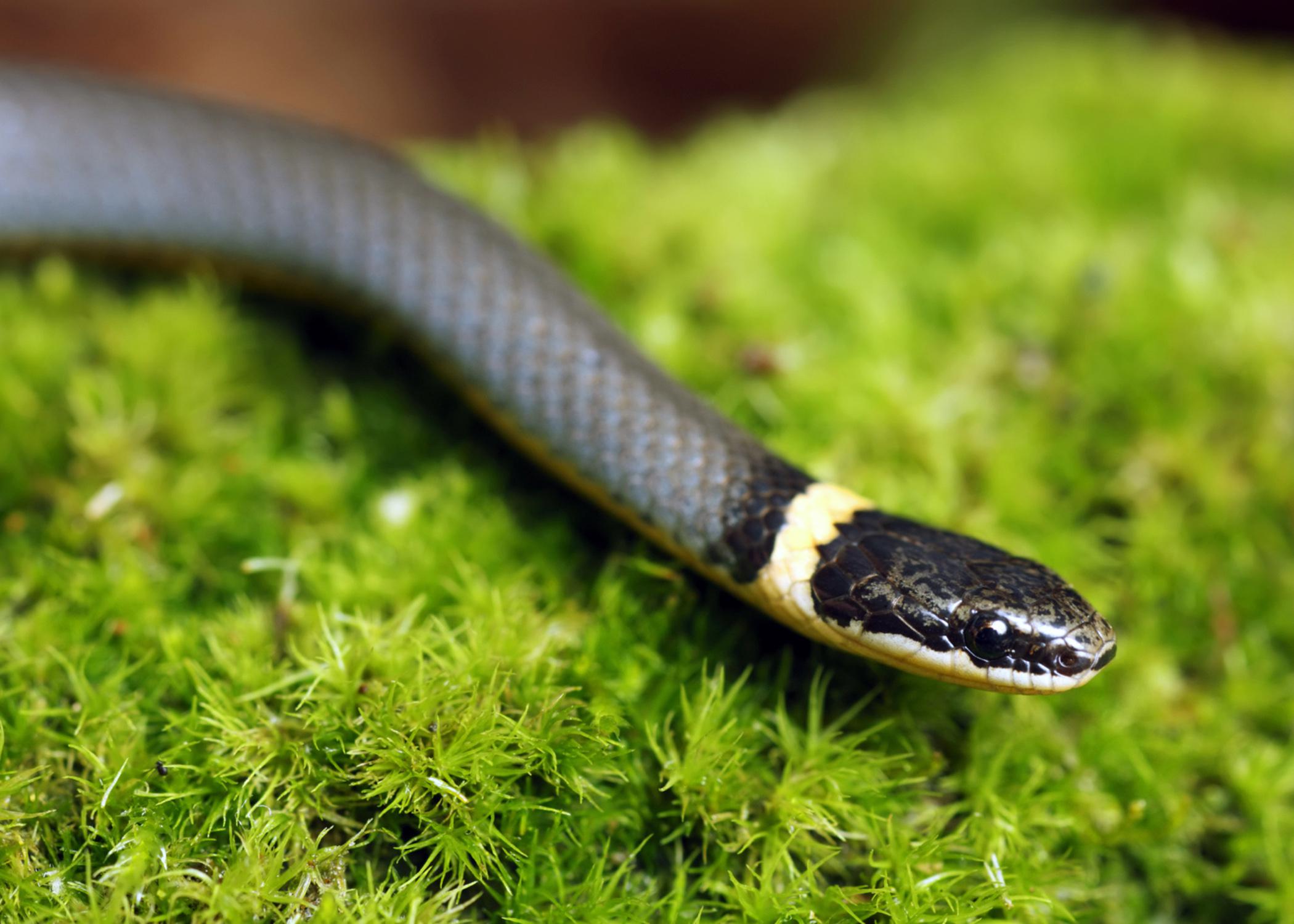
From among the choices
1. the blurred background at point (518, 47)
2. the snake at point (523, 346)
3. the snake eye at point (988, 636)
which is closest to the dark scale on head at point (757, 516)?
the snake at point (523, 346)

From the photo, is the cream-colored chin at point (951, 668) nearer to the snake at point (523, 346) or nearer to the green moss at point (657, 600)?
the snake at point (523, 346)

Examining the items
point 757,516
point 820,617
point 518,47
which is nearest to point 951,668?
point 820,617

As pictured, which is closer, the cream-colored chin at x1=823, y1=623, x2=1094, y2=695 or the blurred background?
the cream-colored chin at x1=823, y1=623, x2=1094, y2=695

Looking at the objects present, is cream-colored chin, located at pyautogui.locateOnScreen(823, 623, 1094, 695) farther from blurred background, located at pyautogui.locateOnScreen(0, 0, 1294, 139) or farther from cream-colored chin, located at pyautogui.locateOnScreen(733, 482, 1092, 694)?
blurred background, located at pyautogui.locateOnScreen(0, 0, 1294, 139)

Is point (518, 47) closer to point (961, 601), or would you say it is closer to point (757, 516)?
point (757, 516)

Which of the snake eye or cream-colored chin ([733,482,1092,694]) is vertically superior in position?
the snake eye

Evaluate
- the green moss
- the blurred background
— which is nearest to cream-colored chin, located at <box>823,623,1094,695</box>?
the green moss

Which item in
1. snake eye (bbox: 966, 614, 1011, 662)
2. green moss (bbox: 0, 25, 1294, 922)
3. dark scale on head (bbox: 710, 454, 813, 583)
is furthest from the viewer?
dark scale on head (bbox: 710, 454, 813, 583)

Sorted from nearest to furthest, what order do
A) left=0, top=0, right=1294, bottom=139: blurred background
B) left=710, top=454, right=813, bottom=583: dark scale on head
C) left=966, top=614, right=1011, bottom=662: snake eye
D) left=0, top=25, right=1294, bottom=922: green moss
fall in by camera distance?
left=0, top=25, right=1294, bottom=922: green moss
left=966, top=614, right=1011, bottom=662: snake eye
left=710, top=454, right=813, bottom=583: dark scale on head
left=0, top=0, right=1294, bottom=139: blurred background
